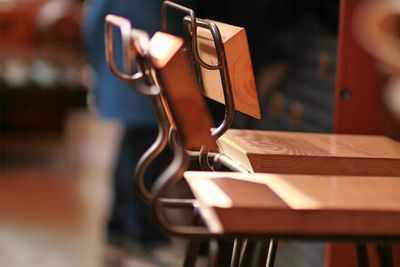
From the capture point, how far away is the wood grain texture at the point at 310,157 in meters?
1.18

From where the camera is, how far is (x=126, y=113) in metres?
2.87

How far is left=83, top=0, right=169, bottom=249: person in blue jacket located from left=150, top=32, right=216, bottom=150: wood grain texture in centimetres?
170

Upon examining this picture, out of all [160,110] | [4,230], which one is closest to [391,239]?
[160,110]

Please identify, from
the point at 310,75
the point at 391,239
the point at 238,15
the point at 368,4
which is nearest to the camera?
the point at 391,239

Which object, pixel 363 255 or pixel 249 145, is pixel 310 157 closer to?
pixel 249 145

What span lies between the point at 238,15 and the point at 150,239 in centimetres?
107

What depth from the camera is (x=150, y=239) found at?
120 inches

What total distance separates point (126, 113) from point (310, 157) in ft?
5.70

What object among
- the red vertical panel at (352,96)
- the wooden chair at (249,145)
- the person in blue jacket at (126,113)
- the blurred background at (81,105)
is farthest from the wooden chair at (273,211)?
the person in blue jacket at (126,113)

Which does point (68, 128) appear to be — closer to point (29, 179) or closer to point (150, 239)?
point (29, 179)

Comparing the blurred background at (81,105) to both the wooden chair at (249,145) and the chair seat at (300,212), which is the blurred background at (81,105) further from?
the chair seat at (300,212)

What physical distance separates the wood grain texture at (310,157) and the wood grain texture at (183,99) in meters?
0.22

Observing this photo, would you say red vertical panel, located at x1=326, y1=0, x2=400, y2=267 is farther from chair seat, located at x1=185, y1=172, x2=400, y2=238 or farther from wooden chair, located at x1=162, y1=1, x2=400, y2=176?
chair seat, located at x1=185, y1=172, x2=400, y2=238

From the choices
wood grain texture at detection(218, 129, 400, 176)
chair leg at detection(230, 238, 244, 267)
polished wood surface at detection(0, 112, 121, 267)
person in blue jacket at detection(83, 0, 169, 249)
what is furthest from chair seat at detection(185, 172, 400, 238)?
polished wood surface at detection(0, 112, 121, 267)
